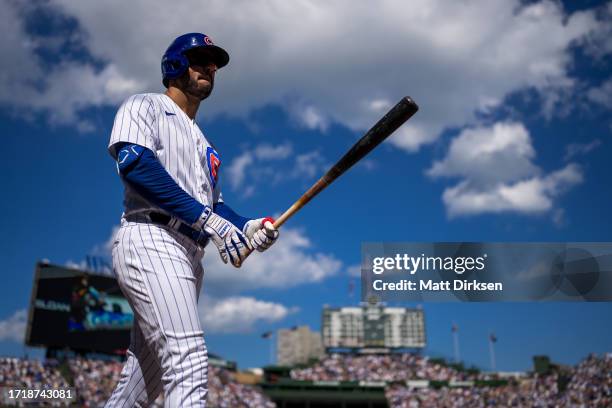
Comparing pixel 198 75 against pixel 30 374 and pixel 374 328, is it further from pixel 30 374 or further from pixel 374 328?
pixel 374 328

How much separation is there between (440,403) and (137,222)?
4737cm

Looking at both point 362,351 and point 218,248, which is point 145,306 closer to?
point 218,248

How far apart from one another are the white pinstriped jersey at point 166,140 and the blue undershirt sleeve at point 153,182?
0.07 meters

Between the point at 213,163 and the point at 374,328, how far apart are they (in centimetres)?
7079

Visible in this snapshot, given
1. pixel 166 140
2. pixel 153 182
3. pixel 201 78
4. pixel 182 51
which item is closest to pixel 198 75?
pixel 201 78

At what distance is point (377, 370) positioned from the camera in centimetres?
5834

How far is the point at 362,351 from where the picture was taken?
69.2 m

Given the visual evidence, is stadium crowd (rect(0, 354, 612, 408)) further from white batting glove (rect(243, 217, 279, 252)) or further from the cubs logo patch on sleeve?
white batting glove (rect(243, 217, 279, 252))

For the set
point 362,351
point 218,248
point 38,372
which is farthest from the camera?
point 362,351

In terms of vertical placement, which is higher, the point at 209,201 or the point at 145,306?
the point at 209,201

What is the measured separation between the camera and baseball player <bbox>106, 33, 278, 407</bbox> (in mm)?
2826

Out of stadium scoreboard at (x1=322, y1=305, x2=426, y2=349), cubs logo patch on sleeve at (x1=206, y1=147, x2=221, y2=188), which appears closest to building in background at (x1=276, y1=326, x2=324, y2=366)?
stadium scoreboard at (x1=322, y1=305, x2=426, y2=349)

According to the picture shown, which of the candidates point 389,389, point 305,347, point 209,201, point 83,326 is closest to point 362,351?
point 389,389

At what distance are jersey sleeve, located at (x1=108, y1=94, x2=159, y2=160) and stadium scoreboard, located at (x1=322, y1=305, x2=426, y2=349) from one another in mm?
69671
